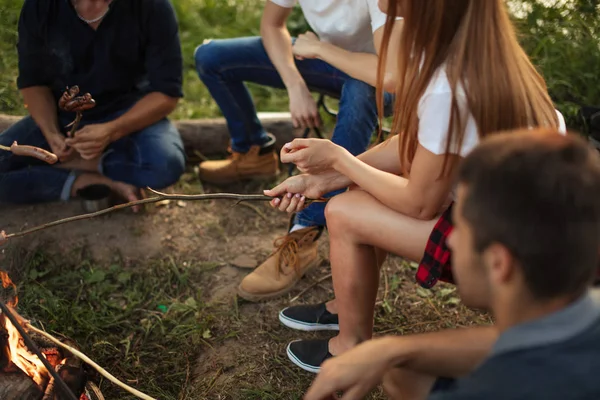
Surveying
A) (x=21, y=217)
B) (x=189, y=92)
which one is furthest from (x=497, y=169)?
(x=189, y=92)

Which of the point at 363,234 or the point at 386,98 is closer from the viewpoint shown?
the point at 363,234

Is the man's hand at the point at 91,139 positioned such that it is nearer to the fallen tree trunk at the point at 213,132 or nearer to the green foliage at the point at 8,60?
the fallen tree trunk at the point at 213,132

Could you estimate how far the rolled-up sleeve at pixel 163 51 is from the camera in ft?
9.08

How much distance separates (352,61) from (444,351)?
145 cm

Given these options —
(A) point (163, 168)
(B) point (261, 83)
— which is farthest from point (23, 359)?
(B) point (261, 83)

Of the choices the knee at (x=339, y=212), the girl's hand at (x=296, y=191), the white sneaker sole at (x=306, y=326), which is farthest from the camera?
the white sneaker sole at (x=306, y=326)

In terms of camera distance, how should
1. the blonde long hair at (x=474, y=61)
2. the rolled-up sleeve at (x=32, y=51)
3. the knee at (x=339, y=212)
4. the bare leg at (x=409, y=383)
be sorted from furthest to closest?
the rolled-up sleeve at (x=32, y=51) → the knee at (x=339, y=212) → the blonde long hair at (x=474, y=61) → the bare leg at (x=409, y=383)

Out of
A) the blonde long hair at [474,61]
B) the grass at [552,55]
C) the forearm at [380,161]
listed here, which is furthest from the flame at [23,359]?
the grass at [552,55]

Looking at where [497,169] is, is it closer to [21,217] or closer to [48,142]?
[48,142]

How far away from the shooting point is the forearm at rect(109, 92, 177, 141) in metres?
2.86

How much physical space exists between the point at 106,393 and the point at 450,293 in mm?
1426

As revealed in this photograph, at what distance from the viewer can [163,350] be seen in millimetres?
2316

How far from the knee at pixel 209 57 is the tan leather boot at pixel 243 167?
0.46 meters

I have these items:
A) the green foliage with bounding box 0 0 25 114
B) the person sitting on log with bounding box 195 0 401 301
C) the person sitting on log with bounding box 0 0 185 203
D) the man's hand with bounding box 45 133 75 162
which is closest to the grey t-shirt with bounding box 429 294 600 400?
the person sitting on log with bounding box 195 0 401 301
